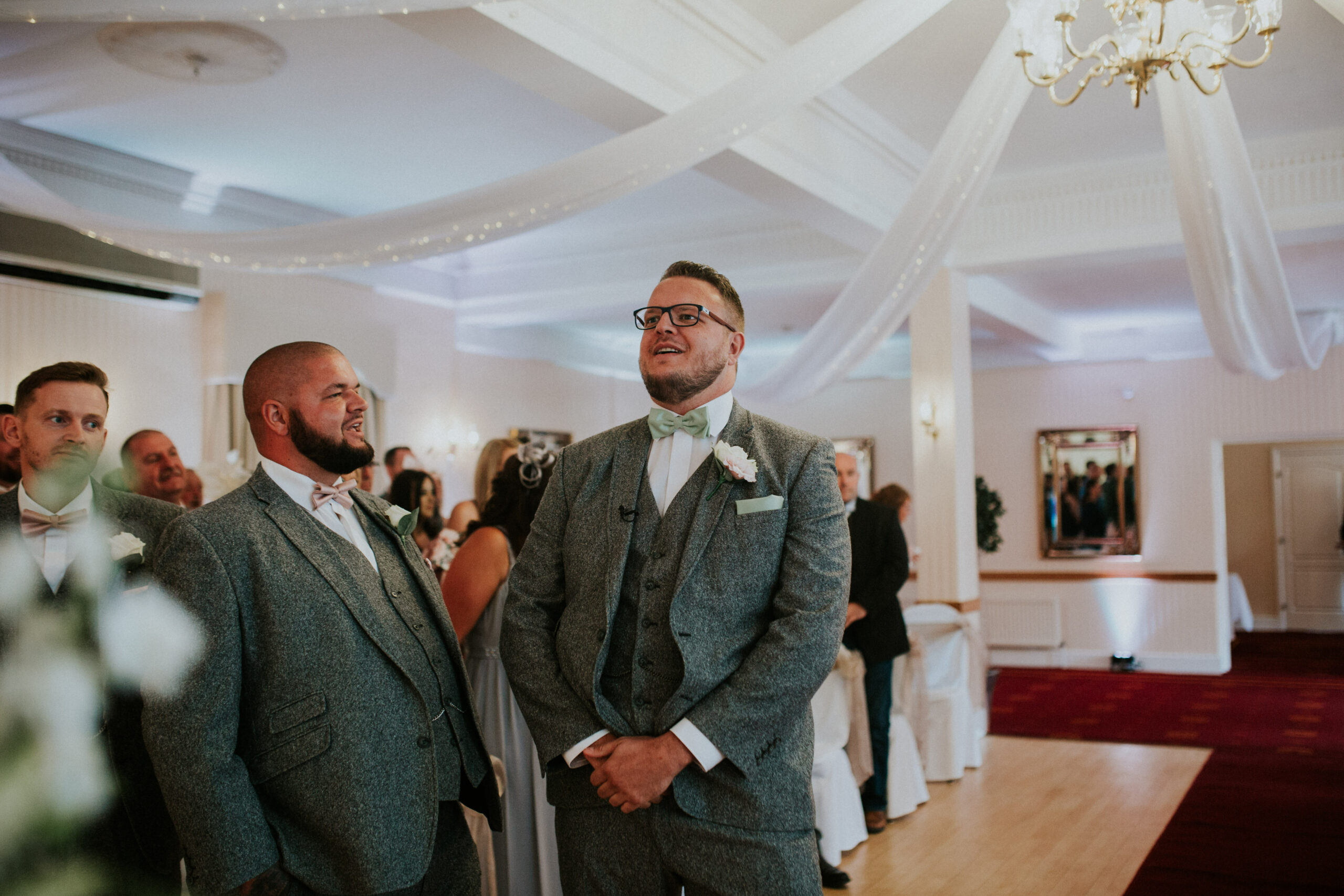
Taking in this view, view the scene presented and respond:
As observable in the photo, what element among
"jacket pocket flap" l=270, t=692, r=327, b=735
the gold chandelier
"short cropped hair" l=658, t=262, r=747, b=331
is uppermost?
→ the gold chandelier

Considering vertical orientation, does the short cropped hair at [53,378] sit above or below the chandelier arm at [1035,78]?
below

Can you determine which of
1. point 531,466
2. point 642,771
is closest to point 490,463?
Answer: point 531,466

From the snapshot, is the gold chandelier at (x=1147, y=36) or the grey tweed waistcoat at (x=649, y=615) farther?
the gold chandelier at (x=1147, y=36)

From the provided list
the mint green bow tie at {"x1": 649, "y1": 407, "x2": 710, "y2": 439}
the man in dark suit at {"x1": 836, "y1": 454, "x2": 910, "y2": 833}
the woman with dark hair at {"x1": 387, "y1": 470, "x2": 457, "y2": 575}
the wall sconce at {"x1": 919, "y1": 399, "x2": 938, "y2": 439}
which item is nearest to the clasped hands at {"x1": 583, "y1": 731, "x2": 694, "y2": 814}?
the mint green bow tie at {"x1": 649, "y1": 407, "x2": 710, "y2": 439}

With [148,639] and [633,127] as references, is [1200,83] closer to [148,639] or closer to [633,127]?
[633,127]

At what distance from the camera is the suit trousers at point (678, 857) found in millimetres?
1895

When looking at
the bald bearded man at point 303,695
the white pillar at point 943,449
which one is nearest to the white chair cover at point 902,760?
the white pillar at point 943,449

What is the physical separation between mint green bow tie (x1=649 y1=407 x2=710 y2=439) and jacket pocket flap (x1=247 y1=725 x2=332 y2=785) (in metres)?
0.81

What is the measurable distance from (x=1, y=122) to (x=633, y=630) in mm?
5850

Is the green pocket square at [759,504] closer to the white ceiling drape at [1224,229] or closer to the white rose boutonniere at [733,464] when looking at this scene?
the white rose boutonniere at [733,464]

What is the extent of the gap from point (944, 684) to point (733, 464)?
4.70 m

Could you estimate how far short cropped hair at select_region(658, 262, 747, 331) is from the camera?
211 cm

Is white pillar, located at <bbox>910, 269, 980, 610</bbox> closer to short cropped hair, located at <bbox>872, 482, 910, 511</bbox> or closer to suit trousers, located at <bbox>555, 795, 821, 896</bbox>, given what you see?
short cropped hair, located at <bbox>872, 482, 910, 511</bbox>

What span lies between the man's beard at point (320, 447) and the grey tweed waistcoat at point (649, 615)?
1.74ft
